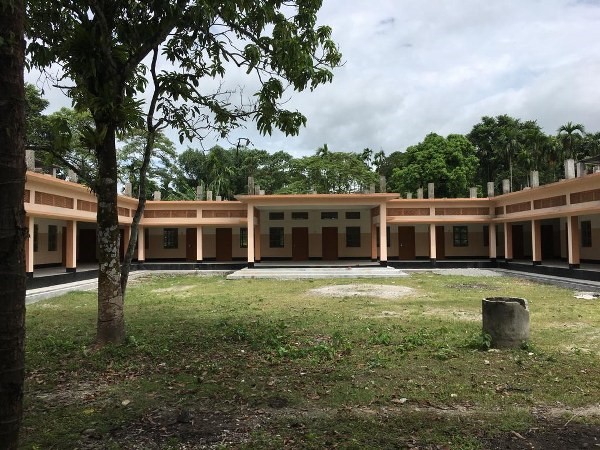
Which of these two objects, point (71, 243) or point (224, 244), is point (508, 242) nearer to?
point (224, 244)

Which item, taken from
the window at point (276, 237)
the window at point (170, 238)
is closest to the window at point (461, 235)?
the window at point (276, 237)

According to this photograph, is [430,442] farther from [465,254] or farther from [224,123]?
[465,254]

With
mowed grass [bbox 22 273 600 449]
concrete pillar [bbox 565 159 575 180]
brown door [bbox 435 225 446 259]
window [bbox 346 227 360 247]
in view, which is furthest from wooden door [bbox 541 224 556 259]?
mowed grass [bbox 22 273 600 449]

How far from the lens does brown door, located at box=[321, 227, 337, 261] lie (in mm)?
27219

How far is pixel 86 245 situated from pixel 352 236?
15.6 metres

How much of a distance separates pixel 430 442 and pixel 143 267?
2432cm

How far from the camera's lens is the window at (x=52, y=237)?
22.0 meters

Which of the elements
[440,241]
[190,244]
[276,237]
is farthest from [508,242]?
[190,244]

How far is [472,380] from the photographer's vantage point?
5.28 m

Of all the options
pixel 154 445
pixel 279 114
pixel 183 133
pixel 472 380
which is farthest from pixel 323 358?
pixel 183 133

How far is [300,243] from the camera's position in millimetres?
27172

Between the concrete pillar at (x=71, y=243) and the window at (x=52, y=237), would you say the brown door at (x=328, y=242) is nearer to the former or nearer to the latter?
the concrete pillar at (x=71, y=243)

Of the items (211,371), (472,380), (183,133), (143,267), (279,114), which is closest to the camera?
(472,380)

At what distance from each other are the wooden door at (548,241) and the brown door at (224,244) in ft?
60.9
